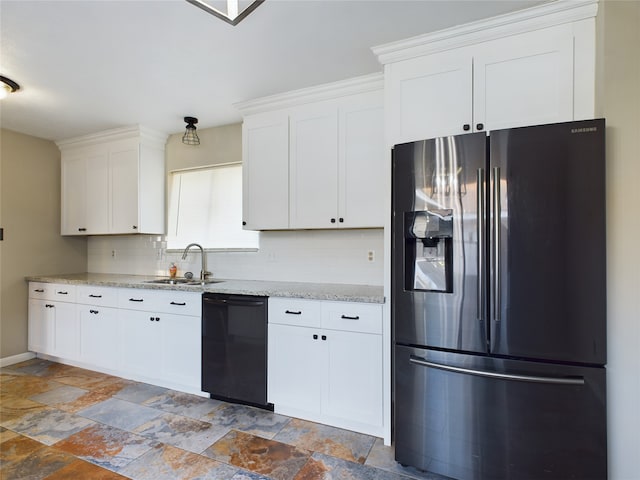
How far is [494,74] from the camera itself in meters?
1.90

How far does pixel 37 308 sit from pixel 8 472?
2340mm

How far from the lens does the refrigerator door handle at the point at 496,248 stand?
64.9 inches

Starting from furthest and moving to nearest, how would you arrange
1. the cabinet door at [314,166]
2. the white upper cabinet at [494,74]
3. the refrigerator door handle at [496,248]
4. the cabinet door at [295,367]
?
1. the cabinet door at [314,166]
2. the cabinet door at [295,367]
3. the white upper cabinet at [494,74]
4. the refrigerator door handle at [496,248]

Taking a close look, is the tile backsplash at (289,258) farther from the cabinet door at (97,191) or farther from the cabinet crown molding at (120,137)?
the cabinet crown molding at (120,137)

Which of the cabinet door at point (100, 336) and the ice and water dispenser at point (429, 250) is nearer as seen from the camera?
the ice and water dispenser at point (429, 250)

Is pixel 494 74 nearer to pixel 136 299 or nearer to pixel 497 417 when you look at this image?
pixel 497 417

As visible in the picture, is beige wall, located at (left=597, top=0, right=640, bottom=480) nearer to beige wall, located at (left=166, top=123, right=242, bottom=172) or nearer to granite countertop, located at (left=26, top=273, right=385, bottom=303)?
granite countertop, located at (left=26, top=273, right=385, bottom=303)

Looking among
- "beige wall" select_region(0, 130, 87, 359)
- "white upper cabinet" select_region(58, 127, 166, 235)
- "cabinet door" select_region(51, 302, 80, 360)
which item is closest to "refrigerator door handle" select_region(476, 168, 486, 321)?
"white upper cabinet" select_region(58, 127, 166, 235)

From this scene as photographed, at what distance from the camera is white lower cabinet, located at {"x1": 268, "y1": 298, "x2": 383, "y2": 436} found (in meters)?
2.20

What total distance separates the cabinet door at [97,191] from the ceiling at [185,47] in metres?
0.76

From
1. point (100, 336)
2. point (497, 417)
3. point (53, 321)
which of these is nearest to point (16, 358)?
point (53, 321)

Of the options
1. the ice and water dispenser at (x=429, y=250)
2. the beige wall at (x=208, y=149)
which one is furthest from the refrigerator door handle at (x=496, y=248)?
the beige wall at (x=208, y=149)

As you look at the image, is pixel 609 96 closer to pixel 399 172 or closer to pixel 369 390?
pixel 399 172

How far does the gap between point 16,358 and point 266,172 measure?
351cm
